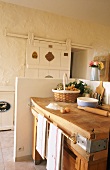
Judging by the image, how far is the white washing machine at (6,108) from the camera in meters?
2.98

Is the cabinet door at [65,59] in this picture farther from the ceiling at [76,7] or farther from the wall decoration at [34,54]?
the ceiling at [76,7]

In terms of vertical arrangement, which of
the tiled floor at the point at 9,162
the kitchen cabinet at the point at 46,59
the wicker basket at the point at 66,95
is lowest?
the tiled floor at the point at 9,162

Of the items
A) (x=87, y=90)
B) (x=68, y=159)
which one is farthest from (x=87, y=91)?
(x=68, y=159)

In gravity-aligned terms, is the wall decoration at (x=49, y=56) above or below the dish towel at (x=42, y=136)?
above

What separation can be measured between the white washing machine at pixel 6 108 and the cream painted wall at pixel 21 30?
0.55 ft

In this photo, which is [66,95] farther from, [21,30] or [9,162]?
[21,30]

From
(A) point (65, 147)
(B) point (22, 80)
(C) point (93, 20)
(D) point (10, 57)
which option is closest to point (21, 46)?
(D) point (10, 57)

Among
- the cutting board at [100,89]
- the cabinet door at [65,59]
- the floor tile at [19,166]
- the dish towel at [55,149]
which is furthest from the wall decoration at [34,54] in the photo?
the dish towel at [55,149]

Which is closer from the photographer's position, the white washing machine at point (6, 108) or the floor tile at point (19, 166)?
the floor tile at point (19, 166)

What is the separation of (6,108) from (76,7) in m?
2.60

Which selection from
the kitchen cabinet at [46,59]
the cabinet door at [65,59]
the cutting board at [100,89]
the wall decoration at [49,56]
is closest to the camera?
the cutting board at [100,89]

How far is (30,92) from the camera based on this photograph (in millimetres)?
1841

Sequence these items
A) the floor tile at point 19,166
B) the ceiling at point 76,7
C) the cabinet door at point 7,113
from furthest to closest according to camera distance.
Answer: the cabinet door at point 7,113 < the ceiling at point 76,7 < the floor tile at point 19,166

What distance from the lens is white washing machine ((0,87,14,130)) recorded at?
2.98 metres
